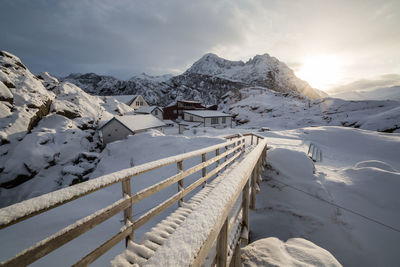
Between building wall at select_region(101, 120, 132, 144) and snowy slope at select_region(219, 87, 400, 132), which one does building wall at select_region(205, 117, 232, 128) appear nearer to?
snowy slope at select_region(219, 87, 400, 132)

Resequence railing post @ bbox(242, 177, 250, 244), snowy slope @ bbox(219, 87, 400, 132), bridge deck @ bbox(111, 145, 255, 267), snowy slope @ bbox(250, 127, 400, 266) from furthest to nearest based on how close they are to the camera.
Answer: snowy slope @ bbox(219, 87, 400, 132), snowy slope @ bbox(250, 127, 400, 266), railing post @ bbox(242, 177, 250, 244), bridge deck @ bbox(111, 145, 255, 267)

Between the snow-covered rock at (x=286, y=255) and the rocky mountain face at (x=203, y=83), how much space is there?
81.6 metres

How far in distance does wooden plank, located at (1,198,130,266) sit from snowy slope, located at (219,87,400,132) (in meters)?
33.5

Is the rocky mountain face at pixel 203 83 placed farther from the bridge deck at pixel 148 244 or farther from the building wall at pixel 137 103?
the bridge deck at pixel 148 244

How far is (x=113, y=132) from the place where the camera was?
23.0 metres

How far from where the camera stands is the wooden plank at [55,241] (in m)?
1.17

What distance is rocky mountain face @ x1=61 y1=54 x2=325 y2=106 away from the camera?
89.8 metres

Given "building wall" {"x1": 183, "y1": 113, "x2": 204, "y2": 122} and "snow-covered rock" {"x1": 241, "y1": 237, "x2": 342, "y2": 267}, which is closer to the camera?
"snow-covered rock" {"x1": 241, "y1": 237, "x2": 342, "y2": 267}

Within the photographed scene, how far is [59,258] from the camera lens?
15.4 feet

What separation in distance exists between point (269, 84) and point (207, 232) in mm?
133637

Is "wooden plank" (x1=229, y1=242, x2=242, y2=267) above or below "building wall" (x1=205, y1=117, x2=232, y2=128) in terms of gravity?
below

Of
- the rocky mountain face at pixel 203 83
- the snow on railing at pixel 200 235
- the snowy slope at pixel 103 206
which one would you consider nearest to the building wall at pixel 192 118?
the snowy slope at pixel 103 206

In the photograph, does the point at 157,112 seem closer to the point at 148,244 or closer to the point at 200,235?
the point at 148,244

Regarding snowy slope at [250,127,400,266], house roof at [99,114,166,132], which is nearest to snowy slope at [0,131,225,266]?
house roof at [99,114,166,132]
